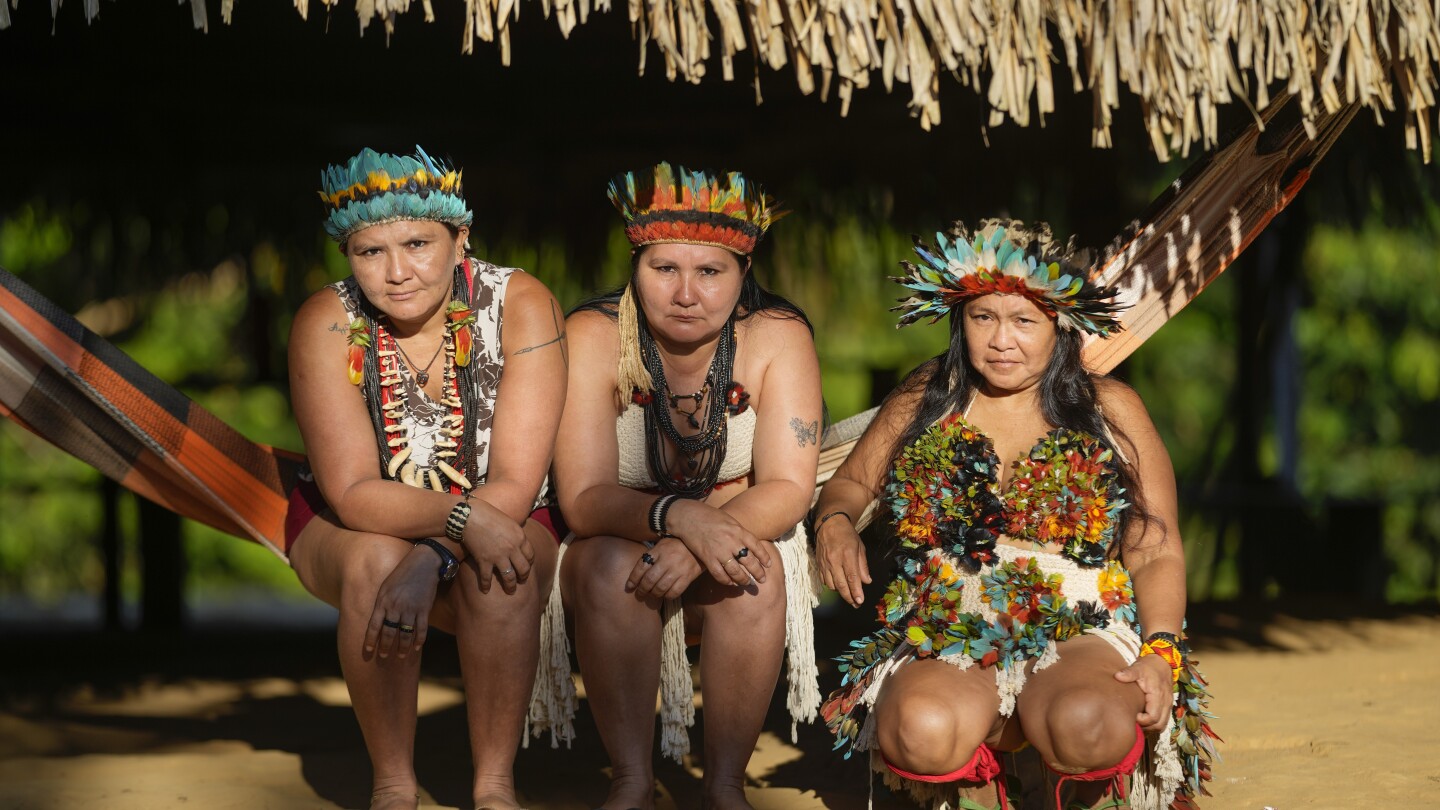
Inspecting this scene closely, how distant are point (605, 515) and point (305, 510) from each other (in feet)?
2.01

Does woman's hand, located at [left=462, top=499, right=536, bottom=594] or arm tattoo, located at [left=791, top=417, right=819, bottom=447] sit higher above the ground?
arm tattoo, located at [left=791, top=417, right=819, bottom=447]

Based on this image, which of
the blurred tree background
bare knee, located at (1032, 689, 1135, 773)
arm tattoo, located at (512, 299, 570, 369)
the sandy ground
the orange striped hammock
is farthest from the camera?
the blurred tree background

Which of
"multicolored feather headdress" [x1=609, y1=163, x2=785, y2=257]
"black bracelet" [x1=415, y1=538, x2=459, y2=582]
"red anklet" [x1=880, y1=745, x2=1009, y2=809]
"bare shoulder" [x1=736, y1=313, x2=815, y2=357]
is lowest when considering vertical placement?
"red anklet" [x1=880, y1=745, x2=1009, y2=809]

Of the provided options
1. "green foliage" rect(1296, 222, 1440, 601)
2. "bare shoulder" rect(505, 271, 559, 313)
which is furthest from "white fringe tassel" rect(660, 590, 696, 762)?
"green foliage" rect(1296, 222, 1440, 601)

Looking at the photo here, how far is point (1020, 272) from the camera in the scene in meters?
2.40

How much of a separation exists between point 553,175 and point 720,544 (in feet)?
10.3

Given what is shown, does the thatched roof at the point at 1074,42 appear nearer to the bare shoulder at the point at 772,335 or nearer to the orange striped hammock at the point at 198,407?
the orange striped hammock at the point at 198,407

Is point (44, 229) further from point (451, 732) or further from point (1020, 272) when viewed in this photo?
point (1020, 272)

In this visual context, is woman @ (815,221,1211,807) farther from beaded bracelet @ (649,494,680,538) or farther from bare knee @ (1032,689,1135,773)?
beaded bracelet @ (649,494,680,538)

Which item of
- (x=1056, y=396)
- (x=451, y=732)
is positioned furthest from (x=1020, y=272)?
(x=451, y=732)

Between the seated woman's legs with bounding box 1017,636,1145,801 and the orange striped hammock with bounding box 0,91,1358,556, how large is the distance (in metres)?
0.72

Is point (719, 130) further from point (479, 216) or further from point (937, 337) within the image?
point (937, 337)

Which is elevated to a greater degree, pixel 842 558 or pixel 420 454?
pixel 420 454

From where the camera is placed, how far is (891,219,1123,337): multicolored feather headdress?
240 centimetres
